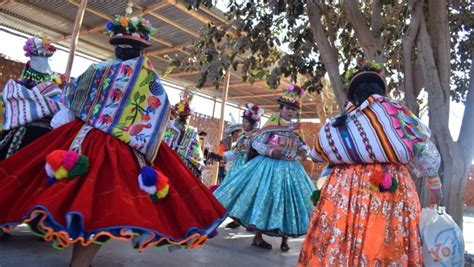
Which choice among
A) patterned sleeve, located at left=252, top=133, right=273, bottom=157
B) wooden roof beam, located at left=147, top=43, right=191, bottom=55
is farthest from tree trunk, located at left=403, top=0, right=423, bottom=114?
wooden roof beam, located at left=147, top=43, right=191, bottom=55

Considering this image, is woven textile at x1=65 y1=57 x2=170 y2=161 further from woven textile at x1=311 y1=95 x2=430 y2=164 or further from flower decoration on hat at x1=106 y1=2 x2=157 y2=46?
woven textile at x1=311 y1=95 x2=430 y2=164

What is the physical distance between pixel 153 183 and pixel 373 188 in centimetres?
138

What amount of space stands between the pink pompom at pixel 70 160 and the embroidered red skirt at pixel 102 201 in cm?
8

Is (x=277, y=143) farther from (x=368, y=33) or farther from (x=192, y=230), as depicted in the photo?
(x=192, y=230)

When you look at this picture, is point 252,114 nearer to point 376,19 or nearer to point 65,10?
point 376,19

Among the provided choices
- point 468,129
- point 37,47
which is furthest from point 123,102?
point 468,129

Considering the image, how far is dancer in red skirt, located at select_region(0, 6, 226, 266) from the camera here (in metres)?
2.34

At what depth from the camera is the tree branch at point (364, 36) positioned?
454 centimetres

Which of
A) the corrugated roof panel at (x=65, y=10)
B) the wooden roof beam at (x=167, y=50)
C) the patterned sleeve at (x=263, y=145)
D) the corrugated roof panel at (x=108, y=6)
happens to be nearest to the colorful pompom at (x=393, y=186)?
the patterned sleeve at (x=263, y=145)

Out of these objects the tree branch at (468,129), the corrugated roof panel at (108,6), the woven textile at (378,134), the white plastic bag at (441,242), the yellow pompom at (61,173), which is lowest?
the white plastic bag at (441,242)

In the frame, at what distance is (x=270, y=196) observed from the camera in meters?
4.82

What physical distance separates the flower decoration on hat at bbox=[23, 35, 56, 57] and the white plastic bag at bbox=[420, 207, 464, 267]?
3.60 m

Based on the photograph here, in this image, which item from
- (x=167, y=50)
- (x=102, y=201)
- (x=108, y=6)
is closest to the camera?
(x=102, y=201)

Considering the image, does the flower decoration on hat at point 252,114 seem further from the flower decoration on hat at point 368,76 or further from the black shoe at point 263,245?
the flower decoration on hat at point 368,76
